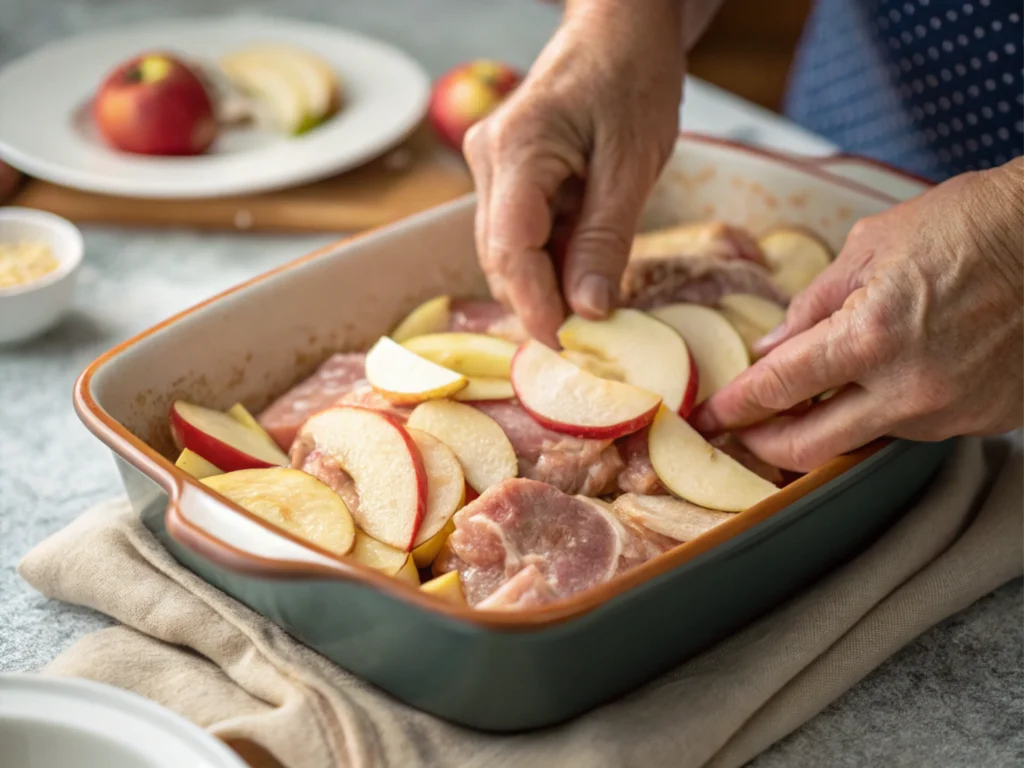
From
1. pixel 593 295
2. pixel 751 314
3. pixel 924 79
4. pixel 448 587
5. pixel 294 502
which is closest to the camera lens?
pixel 448 587

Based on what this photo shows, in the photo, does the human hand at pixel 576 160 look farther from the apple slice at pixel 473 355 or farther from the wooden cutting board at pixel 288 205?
the wooden cutting board at pixel 288 205

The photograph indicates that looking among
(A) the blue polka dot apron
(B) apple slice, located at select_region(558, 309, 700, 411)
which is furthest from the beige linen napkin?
(A) the blue polka dot apron

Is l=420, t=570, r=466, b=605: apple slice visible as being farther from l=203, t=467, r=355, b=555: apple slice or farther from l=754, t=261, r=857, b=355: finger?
l=754, t=261, r=857, b=355: finger

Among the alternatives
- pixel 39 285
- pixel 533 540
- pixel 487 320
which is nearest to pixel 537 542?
pixel 533 540

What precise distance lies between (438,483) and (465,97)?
1395 mm

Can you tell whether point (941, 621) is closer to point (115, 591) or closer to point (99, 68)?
point (115, 591)

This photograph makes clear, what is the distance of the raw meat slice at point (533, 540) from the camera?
1354 millimetres

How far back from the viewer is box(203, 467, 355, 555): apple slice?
1.38 meters

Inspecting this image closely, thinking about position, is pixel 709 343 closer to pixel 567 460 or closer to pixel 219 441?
pixel 567 460

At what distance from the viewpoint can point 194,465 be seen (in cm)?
153

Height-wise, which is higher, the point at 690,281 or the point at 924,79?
the point at 924,79

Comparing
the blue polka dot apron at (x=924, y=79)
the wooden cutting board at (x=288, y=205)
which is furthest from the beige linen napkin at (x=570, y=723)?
the wooden cutting board at (x=288, y=205)

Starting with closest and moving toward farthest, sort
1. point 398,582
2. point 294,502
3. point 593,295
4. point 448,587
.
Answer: point 398,582
point 448,587
point 294,502
point 593,295

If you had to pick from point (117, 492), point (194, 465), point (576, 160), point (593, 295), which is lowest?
point (117, 492)
